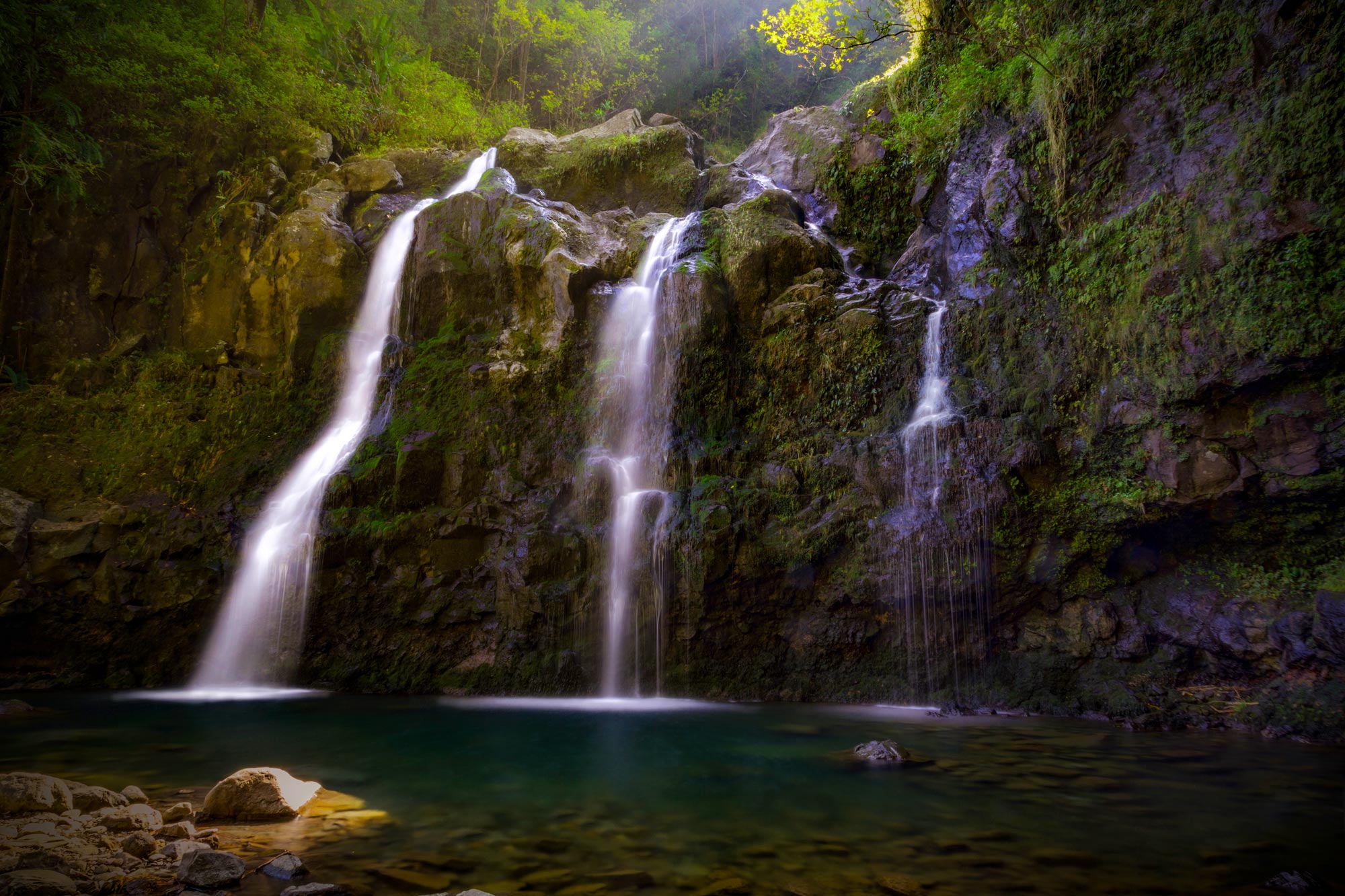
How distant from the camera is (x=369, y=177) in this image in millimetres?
15359

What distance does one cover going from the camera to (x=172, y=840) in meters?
3.63

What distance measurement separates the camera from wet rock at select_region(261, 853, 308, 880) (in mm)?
3205

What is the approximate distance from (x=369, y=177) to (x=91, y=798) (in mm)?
14481

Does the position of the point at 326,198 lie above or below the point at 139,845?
above

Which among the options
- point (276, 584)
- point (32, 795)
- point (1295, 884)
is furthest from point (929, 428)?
point (276, 584)

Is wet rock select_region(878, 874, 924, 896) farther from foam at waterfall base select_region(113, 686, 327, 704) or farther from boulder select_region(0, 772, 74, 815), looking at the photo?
foam at waterfall base select_region(113, 686, 327, 704)

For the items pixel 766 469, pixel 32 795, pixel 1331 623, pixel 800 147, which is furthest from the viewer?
pixel 800 147

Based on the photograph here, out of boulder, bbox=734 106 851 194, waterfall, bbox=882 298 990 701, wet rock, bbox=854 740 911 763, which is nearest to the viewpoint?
wet rock, bbox=854 740 911 763

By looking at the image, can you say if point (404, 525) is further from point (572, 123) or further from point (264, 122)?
point (572, 123)

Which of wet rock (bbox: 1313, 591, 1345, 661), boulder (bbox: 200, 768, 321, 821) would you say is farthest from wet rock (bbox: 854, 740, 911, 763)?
wet rock (bbox: 1313, 591, 1345, 661)

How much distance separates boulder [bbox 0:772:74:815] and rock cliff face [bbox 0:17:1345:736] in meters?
5.63

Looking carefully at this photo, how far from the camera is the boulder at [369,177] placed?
1527 cm

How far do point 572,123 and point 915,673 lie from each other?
22.0m

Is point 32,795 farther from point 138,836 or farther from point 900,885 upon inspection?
point 900,885
